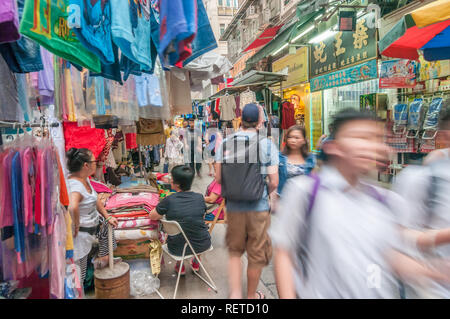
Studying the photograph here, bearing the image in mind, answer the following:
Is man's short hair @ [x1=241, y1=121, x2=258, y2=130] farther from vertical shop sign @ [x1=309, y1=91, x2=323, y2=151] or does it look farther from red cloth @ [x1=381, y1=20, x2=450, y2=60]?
vertical shop sign @ [x1=309, y1=91, x2=323, y2=151]

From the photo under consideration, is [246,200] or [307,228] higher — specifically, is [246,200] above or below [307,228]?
below

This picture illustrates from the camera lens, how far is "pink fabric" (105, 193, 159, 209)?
147 inches

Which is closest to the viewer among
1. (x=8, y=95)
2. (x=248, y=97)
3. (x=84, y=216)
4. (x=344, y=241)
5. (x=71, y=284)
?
(x=344, y=241)

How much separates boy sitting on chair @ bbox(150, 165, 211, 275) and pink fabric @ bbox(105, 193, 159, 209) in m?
0.36

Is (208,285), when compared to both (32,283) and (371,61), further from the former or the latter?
(371,61)

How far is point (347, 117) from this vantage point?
4.51ft

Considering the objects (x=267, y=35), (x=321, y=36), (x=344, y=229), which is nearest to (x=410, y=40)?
(x=344, y=229)

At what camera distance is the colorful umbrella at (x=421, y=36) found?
307 centimetres

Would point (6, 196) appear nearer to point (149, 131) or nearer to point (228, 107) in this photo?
point (149, 131)

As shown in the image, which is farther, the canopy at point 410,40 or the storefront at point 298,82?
the storefront at point 298,82

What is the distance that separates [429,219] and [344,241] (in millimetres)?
790

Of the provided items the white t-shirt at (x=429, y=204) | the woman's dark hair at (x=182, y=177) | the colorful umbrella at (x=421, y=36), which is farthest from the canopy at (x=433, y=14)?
the woman's dark hair at (x=182, y=177)

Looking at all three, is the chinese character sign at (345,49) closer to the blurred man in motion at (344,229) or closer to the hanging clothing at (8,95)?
the blurred man in motion at (344,229)

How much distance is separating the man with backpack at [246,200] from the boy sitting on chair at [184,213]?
0.60 metres
